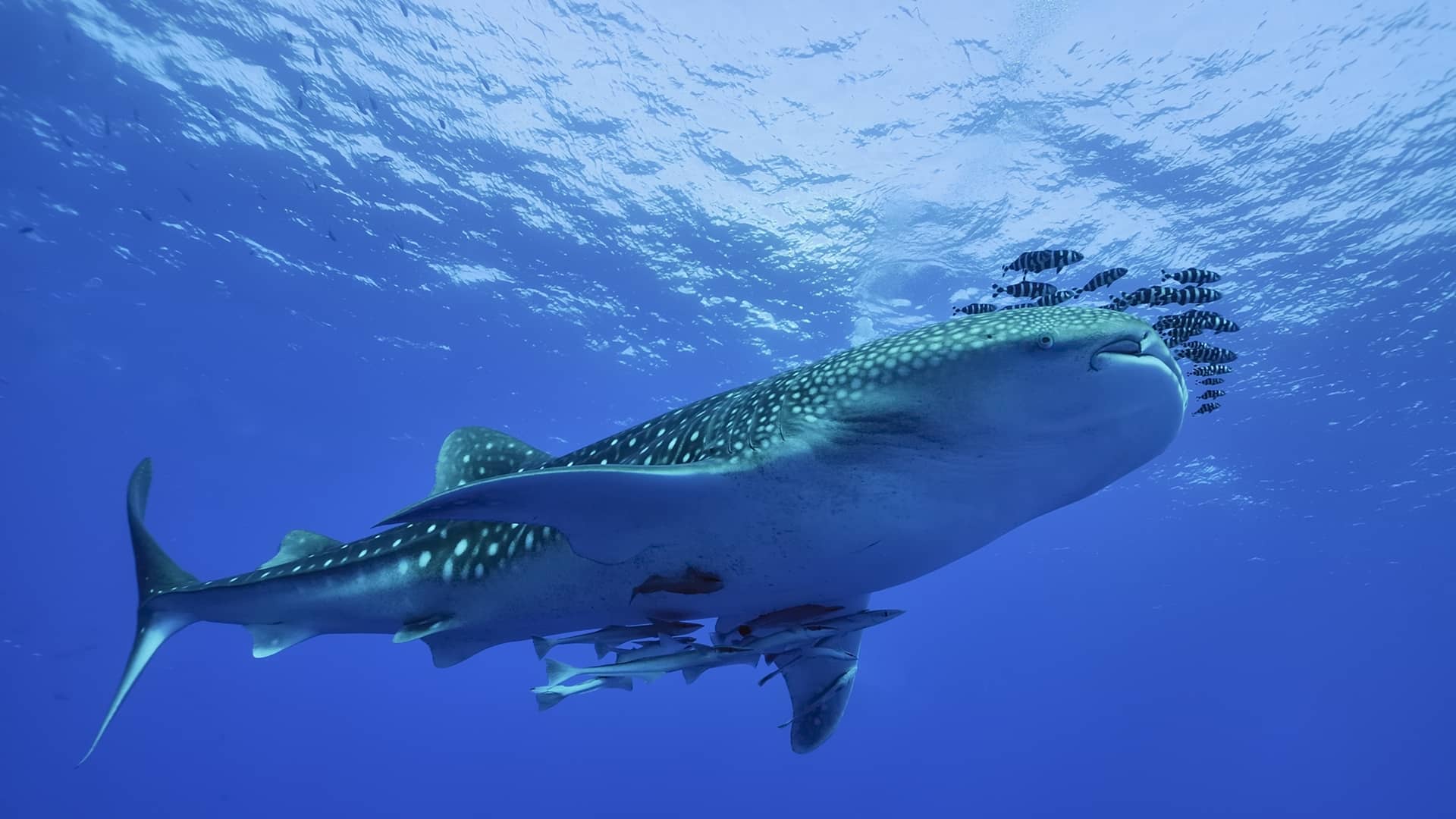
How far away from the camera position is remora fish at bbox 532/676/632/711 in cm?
330

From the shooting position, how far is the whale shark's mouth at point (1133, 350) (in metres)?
2.32

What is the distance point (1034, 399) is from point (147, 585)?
515cm

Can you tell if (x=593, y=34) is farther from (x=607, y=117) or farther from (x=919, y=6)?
(x=919, y=6)

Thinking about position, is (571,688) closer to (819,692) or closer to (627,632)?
(627,632)

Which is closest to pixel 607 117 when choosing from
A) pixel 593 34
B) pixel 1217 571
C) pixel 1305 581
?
pixel 593 34

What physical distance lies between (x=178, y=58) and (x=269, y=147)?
7.89ft

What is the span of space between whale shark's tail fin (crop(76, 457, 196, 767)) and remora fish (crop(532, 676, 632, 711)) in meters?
2.25

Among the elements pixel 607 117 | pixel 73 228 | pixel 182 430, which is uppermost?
pixel 607 117

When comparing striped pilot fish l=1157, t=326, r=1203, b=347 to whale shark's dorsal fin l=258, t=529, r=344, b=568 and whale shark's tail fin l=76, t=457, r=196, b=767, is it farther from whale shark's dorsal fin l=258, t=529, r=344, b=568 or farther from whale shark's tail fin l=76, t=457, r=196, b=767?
whale shark's tail fin l=76, t=457, r=196, b=767

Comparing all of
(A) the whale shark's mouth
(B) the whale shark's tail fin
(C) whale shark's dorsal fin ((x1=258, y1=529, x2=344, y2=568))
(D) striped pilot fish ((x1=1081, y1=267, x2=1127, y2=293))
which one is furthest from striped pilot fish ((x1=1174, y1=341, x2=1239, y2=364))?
(B) the whale shark's tail fin

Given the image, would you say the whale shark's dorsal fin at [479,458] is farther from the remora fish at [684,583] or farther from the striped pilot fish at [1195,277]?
the striped pilot fish at [1195,277]

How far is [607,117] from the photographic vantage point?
1511cm

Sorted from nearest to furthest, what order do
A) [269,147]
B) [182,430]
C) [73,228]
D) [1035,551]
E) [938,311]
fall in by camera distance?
[269,147] → [73,228] → [938,311] → [182,430] → [1035,551]

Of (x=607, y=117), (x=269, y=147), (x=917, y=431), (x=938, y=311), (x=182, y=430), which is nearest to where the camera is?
(x=917, y=431)
